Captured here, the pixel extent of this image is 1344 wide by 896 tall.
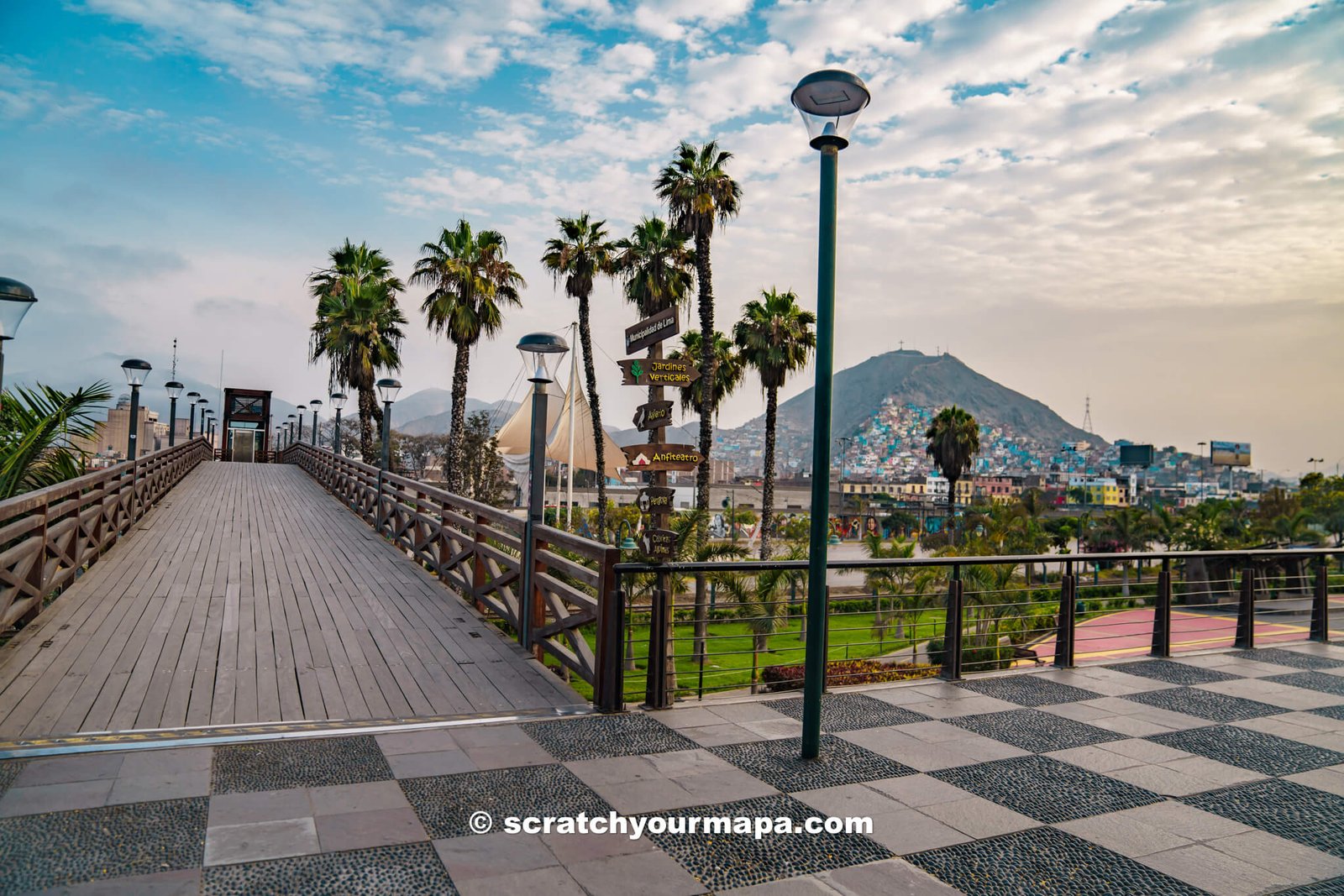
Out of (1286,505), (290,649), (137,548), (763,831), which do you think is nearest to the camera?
(763,831)

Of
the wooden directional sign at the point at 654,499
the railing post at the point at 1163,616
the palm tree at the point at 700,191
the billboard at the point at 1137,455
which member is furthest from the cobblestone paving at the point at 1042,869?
the billboard at the point at 1137,455

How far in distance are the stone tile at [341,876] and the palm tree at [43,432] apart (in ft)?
22.9

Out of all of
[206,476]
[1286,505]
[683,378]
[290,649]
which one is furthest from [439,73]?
[1286,505]

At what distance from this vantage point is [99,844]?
309 centimetres

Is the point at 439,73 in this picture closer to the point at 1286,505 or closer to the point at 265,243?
the point at 265,243

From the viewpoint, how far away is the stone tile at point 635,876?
293 cm

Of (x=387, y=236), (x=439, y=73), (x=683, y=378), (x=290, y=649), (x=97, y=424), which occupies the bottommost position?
(x=290, y=649)

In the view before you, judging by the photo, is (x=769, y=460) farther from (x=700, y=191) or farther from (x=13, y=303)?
(x=13, y=303)

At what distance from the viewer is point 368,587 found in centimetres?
940

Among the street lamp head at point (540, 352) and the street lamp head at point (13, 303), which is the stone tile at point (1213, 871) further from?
the street lamp head at point (13, 303)

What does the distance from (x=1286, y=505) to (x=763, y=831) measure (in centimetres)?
6762

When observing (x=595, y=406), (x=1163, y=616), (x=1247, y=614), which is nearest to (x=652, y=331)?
(x=1163, y=616)

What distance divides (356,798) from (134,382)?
599 inches

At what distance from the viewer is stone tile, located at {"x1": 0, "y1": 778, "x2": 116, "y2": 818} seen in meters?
3.37
